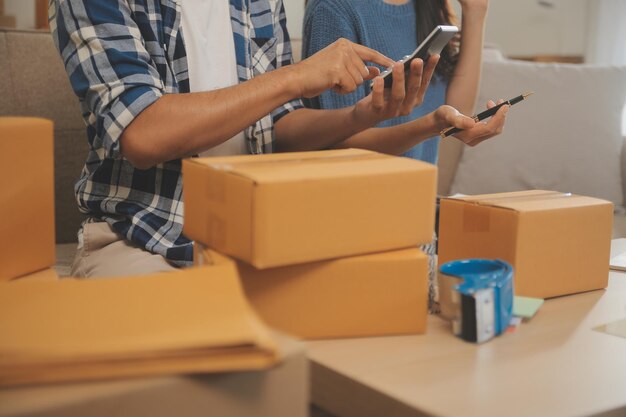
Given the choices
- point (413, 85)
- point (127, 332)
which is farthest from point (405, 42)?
point (127, 332)

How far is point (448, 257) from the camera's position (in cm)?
110

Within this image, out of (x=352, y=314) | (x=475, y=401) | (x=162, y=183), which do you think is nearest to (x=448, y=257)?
(x=352, y=314)

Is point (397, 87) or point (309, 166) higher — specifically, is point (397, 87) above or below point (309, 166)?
above

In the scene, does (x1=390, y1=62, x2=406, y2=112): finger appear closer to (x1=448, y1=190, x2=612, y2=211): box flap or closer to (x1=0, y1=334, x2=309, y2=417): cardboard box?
(x1=448, y1=190, x2=612, y2=211): box flap

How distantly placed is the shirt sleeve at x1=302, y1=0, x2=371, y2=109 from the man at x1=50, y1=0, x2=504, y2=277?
0.47 ft

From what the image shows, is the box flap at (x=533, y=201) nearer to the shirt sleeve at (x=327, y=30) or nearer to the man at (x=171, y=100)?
the man at (x=171, y=100)

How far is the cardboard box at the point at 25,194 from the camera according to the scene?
34.6 inches

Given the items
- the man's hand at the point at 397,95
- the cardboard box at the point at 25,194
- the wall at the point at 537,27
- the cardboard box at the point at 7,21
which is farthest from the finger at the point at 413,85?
the wall at the point at 537,27

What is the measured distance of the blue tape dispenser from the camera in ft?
2.88

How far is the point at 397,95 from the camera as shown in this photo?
125 centimetres

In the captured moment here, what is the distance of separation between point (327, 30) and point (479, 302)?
2.81ft

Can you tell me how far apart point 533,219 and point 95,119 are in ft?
2.32

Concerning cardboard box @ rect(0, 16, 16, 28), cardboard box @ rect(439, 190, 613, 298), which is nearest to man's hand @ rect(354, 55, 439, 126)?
cardboard box @ rect(439, 190, 613, 298)

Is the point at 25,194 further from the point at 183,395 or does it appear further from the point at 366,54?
the point at 366,54
